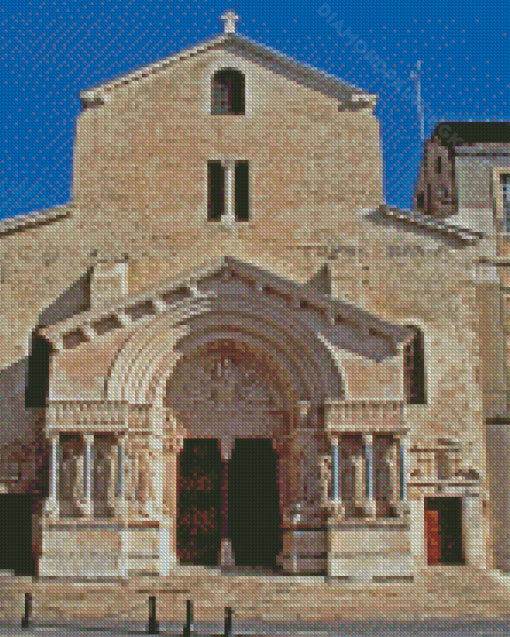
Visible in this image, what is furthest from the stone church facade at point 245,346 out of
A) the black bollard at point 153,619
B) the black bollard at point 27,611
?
the black bollard at point 153,619

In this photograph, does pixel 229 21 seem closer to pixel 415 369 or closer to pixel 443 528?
pixel 415 369

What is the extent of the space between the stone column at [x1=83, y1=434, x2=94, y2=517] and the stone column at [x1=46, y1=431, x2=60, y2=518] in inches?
25.9

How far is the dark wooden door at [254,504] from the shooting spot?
946 inches

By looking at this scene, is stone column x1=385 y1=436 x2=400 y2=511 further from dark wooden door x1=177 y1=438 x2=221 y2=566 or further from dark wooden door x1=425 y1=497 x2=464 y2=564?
dark wooden door x1=177 y1=438 x2=221 y2=566

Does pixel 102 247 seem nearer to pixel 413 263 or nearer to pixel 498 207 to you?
pixel 413 263

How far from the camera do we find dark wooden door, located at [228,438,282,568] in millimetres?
24031

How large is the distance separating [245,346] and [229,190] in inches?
184

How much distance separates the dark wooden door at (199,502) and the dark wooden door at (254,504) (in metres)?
0.43

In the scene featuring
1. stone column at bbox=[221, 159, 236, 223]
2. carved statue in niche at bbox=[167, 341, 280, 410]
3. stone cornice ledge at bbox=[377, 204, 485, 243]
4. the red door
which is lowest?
the red door

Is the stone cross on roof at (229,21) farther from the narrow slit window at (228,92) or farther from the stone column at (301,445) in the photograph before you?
the stone column at (301,445)

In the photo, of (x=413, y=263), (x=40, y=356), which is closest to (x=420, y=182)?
(x=413, y=263)

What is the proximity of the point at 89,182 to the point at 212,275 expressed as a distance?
16.8 feet

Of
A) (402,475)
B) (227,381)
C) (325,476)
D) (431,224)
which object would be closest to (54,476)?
(227,381)

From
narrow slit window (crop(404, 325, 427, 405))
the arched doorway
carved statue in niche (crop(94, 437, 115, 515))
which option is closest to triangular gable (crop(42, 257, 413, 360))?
the arched doorway
